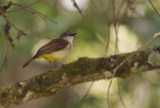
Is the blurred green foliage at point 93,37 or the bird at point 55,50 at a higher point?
the bird at point 55,50

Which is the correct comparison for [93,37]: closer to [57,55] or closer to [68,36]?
[68,36]

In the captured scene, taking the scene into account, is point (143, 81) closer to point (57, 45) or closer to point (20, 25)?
point (57, 45)

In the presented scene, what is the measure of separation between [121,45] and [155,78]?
66.8 inches

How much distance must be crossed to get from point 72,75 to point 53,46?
4.81 feet

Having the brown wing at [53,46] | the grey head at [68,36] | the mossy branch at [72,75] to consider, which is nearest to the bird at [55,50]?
the brown wing at [53,46]

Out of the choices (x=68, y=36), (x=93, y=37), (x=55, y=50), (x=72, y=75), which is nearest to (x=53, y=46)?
(x=55, y=50)

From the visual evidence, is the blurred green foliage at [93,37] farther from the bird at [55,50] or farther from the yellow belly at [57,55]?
Result: the yellow belly at [57,55]

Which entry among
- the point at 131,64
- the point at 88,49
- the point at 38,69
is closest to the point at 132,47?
the point at 88,49

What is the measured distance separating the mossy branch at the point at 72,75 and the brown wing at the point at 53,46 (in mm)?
1019

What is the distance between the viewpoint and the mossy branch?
143 inches

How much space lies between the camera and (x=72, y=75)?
3695mm

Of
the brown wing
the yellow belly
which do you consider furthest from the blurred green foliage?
the yellow belly

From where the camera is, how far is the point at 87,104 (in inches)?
225

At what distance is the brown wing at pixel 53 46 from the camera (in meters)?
4.72
